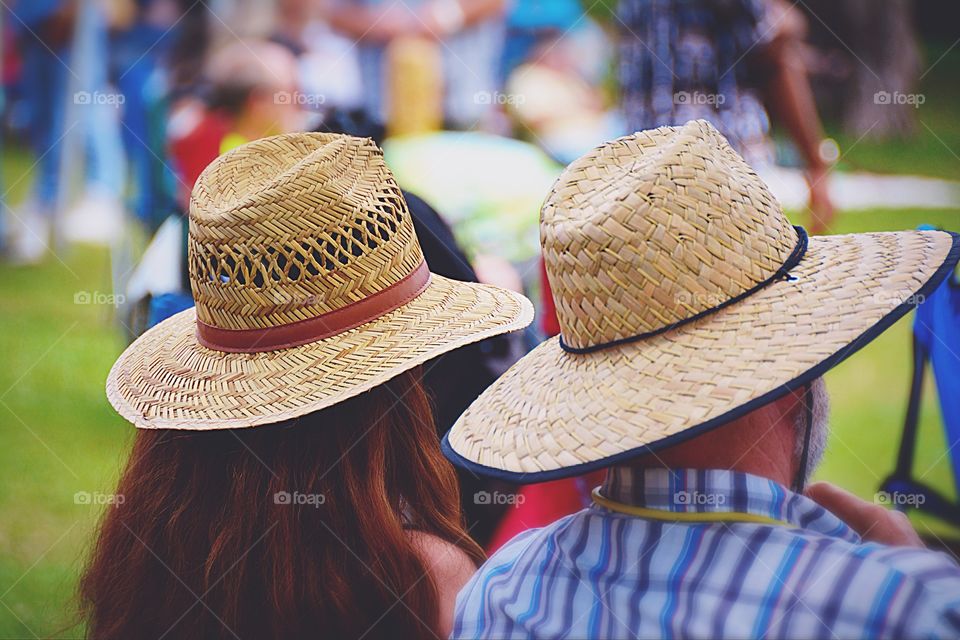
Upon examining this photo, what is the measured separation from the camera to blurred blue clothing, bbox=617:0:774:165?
13.3 ft

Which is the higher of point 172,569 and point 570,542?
point 570,542

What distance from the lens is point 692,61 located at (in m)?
4.05

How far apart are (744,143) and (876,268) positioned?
321 cm

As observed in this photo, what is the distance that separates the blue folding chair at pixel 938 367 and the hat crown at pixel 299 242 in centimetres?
115

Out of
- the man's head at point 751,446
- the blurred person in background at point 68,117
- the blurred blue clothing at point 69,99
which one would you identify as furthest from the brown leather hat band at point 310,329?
the blurred blue clothing at point 69,99

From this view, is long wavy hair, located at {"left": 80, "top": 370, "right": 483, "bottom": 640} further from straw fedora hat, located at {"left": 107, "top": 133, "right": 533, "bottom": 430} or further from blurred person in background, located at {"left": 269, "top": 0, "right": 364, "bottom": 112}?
blurred person in background, located at {"left": 269, "top": 0, "right": 364, "bottom": 112}

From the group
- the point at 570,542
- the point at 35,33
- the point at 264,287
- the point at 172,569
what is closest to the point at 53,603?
the point at 172,569

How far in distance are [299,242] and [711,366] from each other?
84 centimetres

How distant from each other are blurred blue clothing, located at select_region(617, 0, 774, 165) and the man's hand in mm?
2915

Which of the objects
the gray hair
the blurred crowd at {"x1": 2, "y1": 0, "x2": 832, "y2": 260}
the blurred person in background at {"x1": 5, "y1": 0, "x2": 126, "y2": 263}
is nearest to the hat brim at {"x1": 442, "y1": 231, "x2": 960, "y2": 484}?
the gray hair

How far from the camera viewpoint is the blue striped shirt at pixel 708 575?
0.92m

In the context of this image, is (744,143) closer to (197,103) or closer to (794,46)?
(794,46)

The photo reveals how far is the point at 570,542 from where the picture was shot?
1.20 meters

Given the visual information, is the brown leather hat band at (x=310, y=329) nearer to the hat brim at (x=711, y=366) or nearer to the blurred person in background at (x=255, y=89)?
the hat brim at (x=711, y=366)
